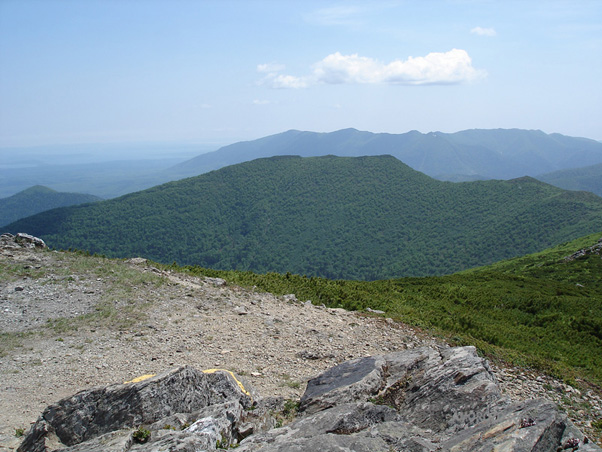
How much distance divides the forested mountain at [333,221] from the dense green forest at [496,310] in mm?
70960

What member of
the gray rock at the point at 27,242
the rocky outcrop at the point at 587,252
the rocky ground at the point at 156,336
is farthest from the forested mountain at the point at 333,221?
the gray rock at the point at 27,242

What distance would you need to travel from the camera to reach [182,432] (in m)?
6.45

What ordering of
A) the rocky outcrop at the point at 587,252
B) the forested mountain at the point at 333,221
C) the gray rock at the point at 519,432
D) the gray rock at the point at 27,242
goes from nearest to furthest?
Answer: the gray rock at the point at 519,432 < the gray rock at the point at 27,242 < the rocky outcrop at the point at 587,252 < the forested mountain at the point at 333,221

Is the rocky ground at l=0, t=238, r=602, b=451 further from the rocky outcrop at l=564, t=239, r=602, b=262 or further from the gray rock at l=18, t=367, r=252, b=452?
the rocky outcrop at l=564, t=239, r=602, b=262

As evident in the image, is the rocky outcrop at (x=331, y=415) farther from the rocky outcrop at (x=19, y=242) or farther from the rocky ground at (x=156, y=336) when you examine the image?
the rocky outcrop at (x=19, y=242)

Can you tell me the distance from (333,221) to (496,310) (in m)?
117

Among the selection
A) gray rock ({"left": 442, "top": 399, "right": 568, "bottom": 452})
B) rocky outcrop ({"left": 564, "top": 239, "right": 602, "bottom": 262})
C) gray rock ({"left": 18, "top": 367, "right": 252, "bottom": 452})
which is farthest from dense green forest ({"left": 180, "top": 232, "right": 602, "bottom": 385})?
rocky outcrop ({"left": 564, "top": 239, "right": 602, "bottom": 262})

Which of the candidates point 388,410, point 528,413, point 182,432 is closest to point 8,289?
point 182,432

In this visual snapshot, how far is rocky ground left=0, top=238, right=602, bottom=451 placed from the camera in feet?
33.5

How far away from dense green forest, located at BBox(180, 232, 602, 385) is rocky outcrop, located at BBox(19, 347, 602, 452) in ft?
19.2

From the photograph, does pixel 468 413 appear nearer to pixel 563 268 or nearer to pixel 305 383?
pixel 305 383

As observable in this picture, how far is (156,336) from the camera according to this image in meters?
12.4

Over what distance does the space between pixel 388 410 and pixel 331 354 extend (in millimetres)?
4451

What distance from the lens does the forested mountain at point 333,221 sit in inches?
3912
